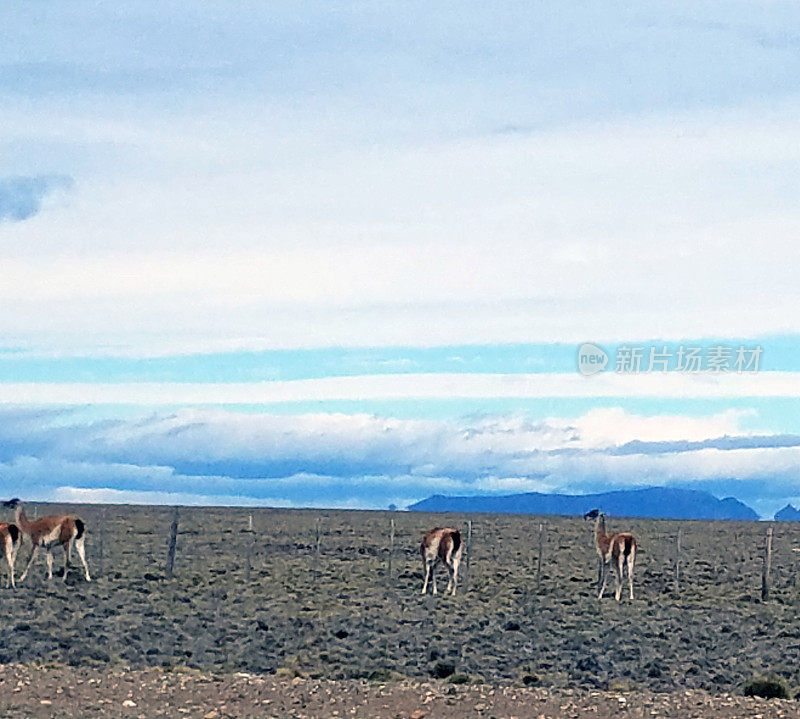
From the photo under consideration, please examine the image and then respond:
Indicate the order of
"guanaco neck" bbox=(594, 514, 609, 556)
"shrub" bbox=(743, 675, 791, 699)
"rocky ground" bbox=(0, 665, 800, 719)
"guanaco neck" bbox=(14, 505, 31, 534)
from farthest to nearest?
"guanaco neck" bbox=(14, 505, 31, 534)
"guanaco neck" bbox=(594, 514, 609, 556)
"shrub" bbox=(743, 675, 791, 699)
"rocky ground" bbox=(0, 665, 800, 719)

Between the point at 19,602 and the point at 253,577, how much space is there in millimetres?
7930

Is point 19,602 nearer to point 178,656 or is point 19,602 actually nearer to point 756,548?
point 178,656

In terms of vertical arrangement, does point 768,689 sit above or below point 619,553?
below

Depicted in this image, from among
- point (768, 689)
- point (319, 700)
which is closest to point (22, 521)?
point (319, 700)

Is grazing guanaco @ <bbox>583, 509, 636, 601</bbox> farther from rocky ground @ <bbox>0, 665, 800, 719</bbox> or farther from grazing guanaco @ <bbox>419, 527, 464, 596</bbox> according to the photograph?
rocky ground @ <bbox>0, 665, 800, 719</bbox>

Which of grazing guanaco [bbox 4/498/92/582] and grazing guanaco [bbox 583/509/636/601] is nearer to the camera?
grazing guanaco [bbox 583/509/636/601]

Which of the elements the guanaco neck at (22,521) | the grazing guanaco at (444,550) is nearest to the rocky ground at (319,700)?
the grazing guanaco at (444,550)

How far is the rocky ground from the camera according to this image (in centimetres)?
1266

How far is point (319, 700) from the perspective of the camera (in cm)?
1329

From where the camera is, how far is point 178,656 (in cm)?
1881

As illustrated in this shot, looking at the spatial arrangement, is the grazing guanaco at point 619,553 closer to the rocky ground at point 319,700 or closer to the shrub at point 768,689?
the shrub at point 768,689

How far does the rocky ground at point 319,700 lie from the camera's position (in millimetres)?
12664

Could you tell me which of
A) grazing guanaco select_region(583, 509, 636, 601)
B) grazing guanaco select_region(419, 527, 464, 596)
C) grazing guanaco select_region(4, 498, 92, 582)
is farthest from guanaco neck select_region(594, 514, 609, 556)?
grazing guanaco select_region(4, 498, 92, 582)

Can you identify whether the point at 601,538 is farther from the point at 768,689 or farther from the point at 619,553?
the point at 768,689
